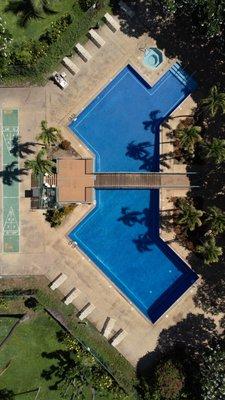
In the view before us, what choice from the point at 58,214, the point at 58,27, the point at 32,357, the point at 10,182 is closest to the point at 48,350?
the point at 32,357

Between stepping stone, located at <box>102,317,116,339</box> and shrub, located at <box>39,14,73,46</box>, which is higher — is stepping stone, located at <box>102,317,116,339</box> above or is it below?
below

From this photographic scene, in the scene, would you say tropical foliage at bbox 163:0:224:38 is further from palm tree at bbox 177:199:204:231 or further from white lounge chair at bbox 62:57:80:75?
palm tree at bbox 177:199:204:231

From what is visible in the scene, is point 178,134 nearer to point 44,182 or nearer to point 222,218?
point 222,218

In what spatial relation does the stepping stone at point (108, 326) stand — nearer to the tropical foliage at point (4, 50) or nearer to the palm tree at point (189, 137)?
the palm tree at point (189, 137)

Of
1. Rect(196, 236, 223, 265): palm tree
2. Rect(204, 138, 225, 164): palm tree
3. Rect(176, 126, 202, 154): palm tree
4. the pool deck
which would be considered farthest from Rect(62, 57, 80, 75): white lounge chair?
Rect(196, 236, 223, 265): palm tree

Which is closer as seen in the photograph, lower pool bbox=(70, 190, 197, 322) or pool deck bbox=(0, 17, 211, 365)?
pool deck bbox=(0, 17, 211, 365)

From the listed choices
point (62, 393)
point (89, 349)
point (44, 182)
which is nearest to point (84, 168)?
point (44, 182)
